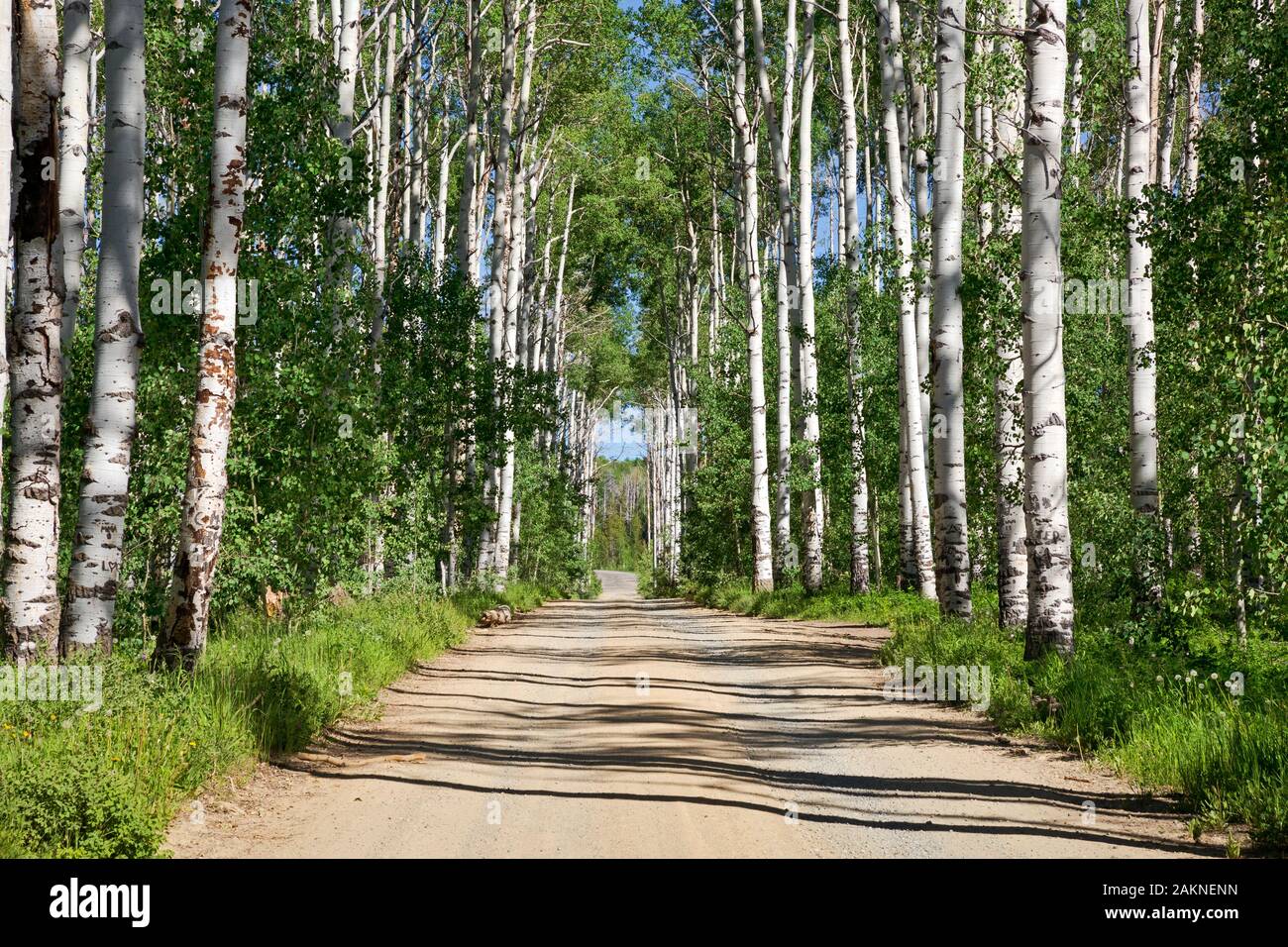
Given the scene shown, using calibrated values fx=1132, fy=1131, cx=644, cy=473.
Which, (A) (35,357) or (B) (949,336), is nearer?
(A) (35,357)

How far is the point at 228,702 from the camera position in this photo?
7953 mm

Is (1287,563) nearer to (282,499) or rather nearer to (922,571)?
(282,499)

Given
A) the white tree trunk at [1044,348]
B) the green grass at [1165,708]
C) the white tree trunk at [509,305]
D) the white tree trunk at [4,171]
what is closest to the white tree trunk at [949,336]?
the green grass at [1165,708]

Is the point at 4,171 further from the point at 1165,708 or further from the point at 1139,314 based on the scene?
the point at 1139,314

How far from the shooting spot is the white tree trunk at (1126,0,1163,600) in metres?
13.3

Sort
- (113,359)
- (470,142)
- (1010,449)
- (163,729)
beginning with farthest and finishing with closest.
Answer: (470,142) → (1010,449) → (113,359) → (163,729)

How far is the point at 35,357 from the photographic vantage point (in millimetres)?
8594

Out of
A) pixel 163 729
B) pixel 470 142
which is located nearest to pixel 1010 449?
pixel 163 729

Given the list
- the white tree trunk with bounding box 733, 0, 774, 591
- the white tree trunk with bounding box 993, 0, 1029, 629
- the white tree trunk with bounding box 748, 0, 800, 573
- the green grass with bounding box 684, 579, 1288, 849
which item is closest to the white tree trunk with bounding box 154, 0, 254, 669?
the green grass with bounding box 684, 579, 1288, 849

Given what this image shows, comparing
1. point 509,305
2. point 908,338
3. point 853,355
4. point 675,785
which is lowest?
point 675,785

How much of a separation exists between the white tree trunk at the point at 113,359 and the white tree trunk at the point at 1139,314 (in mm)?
10571

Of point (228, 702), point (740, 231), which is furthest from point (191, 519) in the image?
point (740, 231)

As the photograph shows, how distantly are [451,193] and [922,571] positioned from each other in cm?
2727

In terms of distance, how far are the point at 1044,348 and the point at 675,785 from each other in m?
5.50
